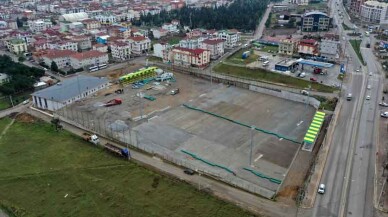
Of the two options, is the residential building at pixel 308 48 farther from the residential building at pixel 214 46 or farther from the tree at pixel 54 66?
the tree at pixel 54 66

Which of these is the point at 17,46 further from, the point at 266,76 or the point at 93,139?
the point at 266,76

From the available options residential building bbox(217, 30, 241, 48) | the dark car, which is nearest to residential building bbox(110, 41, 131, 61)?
residential building bbox(217, 30, 241, 48)

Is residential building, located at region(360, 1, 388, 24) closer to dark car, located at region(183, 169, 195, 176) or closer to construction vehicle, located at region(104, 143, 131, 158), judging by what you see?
dark car, located at region(183, 169, 195, 176)

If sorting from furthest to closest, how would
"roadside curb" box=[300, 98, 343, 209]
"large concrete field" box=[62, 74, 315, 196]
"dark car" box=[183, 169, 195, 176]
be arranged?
"large concrete field" box=[62, 74, 315, 196], "dark car" box=[183, 169, 195, 176], "roadside curb" box=[300, 98, 343, 209]

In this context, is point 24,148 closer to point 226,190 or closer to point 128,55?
point 226,190

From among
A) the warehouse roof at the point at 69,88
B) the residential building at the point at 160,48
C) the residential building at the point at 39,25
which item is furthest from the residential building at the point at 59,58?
the residential building at the point at 39,25

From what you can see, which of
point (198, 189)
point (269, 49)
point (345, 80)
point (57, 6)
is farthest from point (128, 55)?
point (57, 6)
